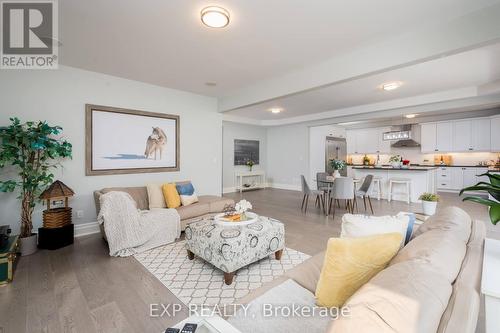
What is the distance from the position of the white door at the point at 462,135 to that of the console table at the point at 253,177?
6225 mm

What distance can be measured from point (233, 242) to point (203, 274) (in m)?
0.56

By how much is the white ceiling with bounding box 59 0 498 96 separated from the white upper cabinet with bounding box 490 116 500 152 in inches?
143

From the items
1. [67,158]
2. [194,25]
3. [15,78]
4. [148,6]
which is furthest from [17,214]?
[194,25]

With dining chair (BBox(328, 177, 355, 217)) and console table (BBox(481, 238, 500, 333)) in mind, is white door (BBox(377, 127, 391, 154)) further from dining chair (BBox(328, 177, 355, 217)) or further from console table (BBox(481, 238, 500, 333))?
console table (BBox(481, 238, 500, 333))

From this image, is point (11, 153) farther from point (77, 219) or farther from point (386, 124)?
point (386, 124)

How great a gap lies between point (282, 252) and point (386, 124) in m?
7.57

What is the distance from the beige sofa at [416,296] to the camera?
63 cm

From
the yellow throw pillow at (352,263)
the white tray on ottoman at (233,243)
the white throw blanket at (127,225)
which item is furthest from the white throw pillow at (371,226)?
the white throw blanket at (127,225)

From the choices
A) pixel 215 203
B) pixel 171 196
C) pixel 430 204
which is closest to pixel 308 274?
pixel 215 203

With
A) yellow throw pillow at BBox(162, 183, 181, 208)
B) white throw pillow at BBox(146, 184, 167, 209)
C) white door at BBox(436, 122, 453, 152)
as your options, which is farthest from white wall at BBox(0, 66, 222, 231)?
white door at BBox(436, 122, 453, 152)

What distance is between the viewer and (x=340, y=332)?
62cm

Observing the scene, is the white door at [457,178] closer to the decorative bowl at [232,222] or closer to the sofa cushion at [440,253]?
the decorative bowl at [232,222]

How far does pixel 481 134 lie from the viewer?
6477 mm

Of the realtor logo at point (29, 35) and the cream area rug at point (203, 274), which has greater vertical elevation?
the realtor logo at point (29, 35)
